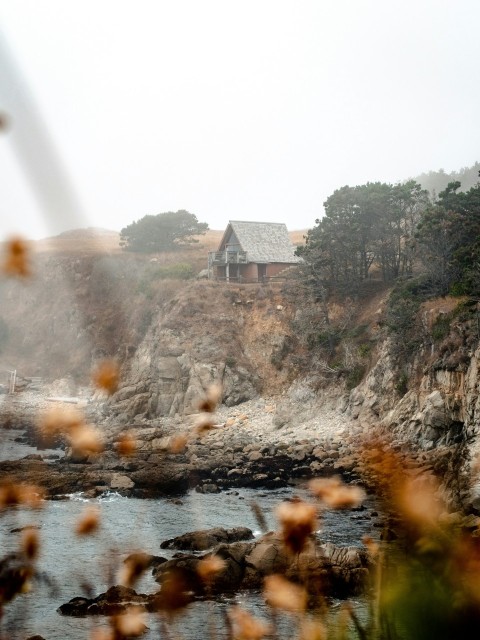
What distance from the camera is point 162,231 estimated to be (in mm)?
74125

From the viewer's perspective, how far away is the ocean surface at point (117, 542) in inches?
553

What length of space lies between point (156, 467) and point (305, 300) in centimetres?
2142

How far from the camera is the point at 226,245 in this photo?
2496 inches

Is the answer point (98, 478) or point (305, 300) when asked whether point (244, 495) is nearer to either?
point (98, 478)

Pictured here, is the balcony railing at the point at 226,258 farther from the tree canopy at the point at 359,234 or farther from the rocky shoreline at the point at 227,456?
the rocky shoreline at the point at 227,456

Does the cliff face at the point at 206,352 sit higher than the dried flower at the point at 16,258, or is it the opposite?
the dried flower at the point at 16,258

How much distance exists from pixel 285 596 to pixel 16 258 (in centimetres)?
419

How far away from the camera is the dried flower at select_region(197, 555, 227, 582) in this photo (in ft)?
53.3

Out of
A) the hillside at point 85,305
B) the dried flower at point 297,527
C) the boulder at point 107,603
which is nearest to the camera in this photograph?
the dried flower at point 297,527

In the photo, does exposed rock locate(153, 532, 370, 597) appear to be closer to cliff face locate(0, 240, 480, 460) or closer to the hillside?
cliff face locate(0, 240, 480, 460)

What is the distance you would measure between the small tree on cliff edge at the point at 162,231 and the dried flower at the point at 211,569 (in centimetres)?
5783

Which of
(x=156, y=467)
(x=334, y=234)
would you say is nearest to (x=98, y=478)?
(x=156, y=467)

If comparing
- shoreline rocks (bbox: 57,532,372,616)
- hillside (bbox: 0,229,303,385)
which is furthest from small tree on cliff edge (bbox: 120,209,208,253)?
shoreline rocks (bbox: 57,532,372,616)

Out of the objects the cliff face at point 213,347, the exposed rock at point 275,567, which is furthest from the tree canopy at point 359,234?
the exposed rock at point 275,567
